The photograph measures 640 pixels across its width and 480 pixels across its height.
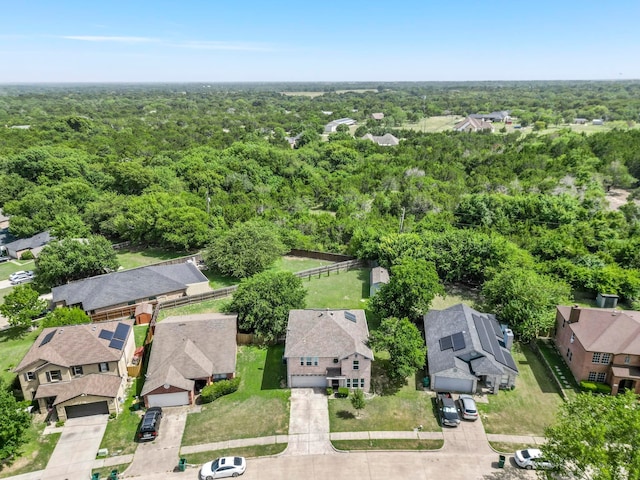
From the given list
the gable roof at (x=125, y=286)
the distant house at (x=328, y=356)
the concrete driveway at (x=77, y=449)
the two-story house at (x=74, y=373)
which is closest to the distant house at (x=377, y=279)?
the distant house at (x=328, y=356)

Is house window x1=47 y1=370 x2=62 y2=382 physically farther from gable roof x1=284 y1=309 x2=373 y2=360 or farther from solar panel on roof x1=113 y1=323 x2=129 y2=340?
gable roof x1=284 y1=309 x2=373 y2=360

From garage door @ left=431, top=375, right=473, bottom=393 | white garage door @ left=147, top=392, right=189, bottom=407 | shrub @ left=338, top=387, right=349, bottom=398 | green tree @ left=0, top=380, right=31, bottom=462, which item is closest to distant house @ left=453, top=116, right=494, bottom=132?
garage door @ left=431, top=375, right=473, bottom=393

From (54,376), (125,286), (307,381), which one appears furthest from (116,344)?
(307,381)

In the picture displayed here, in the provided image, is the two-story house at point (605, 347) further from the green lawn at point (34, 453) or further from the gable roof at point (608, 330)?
the green lawn at point (34, 453)

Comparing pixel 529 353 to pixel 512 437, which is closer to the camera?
pixel 512 437

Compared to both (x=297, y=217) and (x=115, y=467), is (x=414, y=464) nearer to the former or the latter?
(x=115, y=467)

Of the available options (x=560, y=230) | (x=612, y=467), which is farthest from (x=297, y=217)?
(x=612, y=467)
